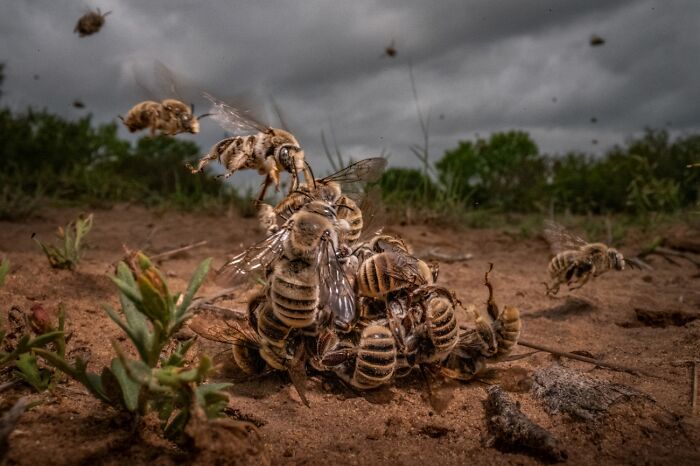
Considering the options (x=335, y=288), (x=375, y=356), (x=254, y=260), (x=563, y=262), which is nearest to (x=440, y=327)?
(x=375, y=356)

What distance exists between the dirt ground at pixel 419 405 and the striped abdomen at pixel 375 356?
0.57 feet

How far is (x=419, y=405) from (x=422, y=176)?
233 inches

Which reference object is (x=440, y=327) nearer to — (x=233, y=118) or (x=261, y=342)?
(x=261, y=342)

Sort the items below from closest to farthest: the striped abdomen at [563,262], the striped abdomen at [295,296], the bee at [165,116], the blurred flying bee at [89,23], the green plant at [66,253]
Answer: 1. the striped abdomen at [295,296]
2. the green plant at [66,253]
3. the striped abdomen at [563,262]
4. the bee at [165,116]
5. the blurred flying bee at [89,23]

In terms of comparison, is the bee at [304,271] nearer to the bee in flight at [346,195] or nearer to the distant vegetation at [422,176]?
the bee in flight at [346,195]

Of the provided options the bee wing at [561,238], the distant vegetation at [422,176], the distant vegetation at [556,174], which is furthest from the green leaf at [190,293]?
the distant vegetation at [556,174]

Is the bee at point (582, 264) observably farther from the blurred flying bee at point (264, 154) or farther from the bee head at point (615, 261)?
the blurred flying bee at point (264, 154)

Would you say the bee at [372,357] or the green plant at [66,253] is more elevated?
the green plant at [66,253]

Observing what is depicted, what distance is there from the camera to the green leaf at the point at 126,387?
174 cm

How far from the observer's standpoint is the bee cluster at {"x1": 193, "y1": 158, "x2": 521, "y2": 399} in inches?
88.5

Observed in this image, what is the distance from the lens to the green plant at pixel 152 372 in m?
1.63

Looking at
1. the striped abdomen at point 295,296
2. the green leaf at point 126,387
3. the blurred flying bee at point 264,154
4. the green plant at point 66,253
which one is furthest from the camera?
the green plant at point 66,253

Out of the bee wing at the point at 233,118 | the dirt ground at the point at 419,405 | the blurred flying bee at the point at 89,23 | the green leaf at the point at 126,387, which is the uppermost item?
the blurred flying bee at the point at 89,23

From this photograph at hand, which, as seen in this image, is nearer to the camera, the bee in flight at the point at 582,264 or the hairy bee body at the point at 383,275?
the hairy bee body at the point at 383,275
